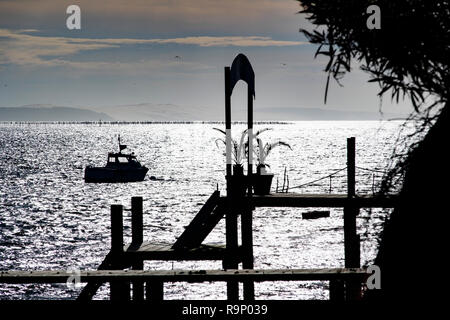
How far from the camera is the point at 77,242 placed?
1973 inches

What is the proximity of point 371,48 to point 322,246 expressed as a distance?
4340 cm

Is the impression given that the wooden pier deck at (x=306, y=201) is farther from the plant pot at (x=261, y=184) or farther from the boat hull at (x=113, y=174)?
the boat hull at (x=113, y=174)

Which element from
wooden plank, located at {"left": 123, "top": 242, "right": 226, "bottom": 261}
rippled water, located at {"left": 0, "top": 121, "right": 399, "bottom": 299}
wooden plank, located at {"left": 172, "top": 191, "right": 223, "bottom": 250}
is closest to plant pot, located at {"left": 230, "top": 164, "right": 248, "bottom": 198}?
wooden plank, located at {"left": 172, "top": 191, "right": 223, "bottom": 250}

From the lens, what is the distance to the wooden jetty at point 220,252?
6.47 m

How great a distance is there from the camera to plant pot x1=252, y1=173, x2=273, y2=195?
15547 millimetres

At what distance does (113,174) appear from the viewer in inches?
3696

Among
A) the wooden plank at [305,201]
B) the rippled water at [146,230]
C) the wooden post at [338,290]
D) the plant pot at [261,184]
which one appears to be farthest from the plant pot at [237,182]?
the wooden post at [338,290]

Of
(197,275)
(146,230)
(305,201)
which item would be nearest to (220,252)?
(305,201)

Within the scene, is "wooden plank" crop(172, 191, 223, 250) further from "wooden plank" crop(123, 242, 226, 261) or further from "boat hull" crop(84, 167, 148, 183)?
"boat hull" crop(84, 167, 148, 183)

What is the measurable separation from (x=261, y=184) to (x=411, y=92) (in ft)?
30.8

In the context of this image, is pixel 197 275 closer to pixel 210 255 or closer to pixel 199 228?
pixel 210 255

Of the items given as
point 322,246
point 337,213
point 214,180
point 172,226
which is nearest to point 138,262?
point 322,246

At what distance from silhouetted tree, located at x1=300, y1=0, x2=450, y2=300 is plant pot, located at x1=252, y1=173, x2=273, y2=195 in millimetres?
9229
